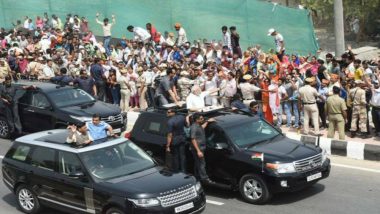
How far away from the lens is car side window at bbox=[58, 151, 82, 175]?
11520 mm

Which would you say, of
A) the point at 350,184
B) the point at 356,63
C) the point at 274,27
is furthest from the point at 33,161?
the point at 274,27

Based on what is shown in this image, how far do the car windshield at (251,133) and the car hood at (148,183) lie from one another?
1.81 metres

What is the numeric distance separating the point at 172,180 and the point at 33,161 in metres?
2.97

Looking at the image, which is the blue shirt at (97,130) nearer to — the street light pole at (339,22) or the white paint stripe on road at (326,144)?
the white paint stripe on road at (326,144)

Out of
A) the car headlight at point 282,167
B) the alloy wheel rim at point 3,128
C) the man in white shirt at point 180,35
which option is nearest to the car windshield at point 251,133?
the car headlight at point 282,167

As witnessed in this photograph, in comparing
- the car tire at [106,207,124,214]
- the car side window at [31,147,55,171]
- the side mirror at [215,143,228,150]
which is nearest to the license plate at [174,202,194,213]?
the car tire at [106,207,124,214]

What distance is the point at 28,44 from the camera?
2950 centimetres

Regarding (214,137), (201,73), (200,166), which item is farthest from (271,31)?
(200,166)

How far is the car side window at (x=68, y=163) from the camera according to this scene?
1152 cm

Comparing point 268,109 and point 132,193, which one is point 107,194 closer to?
point 132,193

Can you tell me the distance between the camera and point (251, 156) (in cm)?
1230

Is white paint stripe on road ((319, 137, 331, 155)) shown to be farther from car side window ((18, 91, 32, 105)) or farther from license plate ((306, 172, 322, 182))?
car side window ((18, 91, 32, 105))

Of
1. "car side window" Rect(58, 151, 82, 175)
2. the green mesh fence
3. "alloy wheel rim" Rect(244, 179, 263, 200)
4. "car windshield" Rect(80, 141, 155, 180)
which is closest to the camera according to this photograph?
"car windshield" Rect(80, 141, 155, 180)

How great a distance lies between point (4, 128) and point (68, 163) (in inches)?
336
